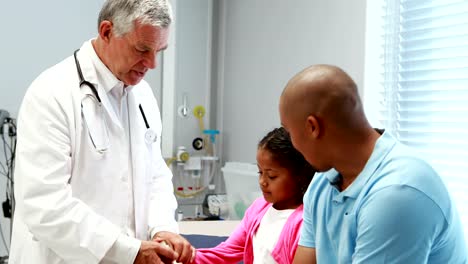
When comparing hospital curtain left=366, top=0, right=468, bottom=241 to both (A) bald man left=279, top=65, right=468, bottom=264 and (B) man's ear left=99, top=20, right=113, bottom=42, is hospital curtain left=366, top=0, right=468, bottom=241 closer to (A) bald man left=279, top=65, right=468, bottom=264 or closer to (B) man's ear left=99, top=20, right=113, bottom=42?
(A) bald man left=279, top=65, right=468, bottom=264

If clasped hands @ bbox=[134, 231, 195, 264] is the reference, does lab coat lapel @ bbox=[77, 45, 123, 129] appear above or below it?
above

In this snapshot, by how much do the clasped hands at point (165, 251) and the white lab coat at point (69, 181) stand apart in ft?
0.21

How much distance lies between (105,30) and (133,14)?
107 mm

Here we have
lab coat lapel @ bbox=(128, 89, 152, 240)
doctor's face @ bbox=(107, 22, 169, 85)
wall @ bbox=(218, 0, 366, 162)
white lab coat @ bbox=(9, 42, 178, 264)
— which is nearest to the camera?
white lab coat @ bbox=(9, 42, 178, 264)

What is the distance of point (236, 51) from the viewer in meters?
3.45

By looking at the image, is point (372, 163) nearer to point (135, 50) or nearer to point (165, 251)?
point (165, 251)

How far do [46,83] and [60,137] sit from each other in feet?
0.56

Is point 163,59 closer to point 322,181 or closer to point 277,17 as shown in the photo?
point 277,17

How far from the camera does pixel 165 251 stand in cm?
139

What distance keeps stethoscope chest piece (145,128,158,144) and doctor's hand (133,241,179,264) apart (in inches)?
14.0

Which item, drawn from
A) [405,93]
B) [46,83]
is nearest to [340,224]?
[46,83]

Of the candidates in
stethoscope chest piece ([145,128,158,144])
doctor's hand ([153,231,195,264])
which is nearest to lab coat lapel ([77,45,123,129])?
stethoscope chest piece ([145,128,158,144])

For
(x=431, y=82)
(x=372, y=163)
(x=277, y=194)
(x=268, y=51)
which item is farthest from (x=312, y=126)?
(x=268, y=51)

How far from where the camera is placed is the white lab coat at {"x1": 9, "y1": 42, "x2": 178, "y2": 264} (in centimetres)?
131
